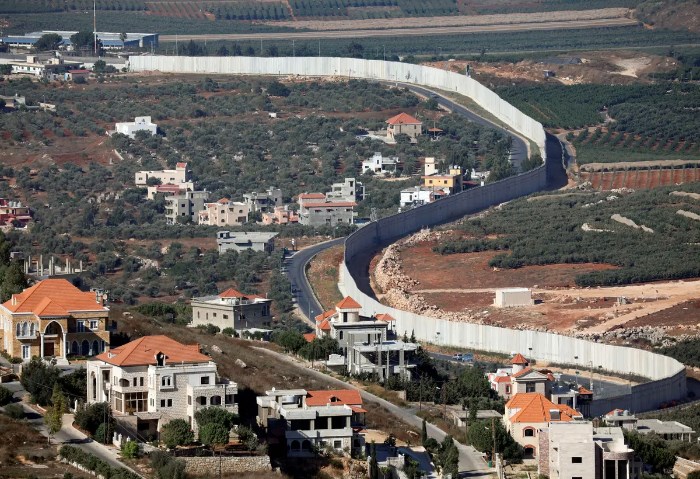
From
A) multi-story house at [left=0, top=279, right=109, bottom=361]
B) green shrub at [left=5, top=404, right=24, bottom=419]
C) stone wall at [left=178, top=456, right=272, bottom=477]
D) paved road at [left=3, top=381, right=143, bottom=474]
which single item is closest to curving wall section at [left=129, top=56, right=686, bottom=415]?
multi-story house at [left=0, top=279, right=109, bottom=361]

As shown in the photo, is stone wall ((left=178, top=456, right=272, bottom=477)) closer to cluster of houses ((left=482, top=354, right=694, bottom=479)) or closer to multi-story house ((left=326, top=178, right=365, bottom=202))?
cluster of houses ((left=482, top=354, right=694, bottom=479))

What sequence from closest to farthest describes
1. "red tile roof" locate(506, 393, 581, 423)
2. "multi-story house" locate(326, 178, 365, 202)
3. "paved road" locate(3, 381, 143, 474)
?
1. "paved road" locate(3, 381, 143, 474)
2. "red tile roof" locate(506, 393, 581, 423)
3. "multi-story house" locate(326, 178, 365, 202)

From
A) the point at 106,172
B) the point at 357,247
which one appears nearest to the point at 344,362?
the point at 357,247

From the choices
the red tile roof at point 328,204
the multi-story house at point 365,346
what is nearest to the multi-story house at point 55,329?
the multi-story house at point 365,346

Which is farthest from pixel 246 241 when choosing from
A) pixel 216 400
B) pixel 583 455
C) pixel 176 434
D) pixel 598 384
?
pixel 176 434

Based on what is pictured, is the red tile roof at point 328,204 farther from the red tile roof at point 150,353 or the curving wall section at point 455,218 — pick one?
the red tile roof at point 150,353
